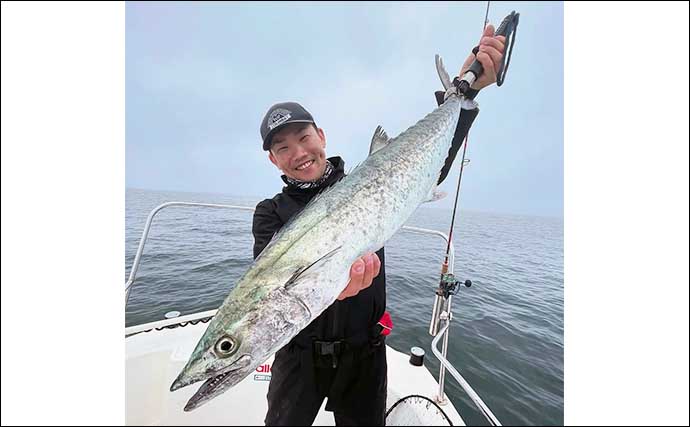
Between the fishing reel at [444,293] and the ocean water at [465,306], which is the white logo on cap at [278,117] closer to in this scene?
the ocean water at [465,306]

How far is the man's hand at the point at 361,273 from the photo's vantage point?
1.30 meters

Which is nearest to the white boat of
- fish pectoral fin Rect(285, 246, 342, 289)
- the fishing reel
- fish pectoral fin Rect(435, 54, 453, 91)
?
the fishing reel

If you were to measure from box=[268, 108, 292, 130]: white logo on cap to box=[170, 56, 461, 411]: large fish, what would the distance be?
1.93 feet

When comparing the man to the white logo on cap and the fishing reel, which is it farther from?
the fishing reel

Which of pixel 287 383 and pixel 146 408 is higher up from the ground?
pixel 287 383

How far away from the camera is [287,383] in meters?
1.91

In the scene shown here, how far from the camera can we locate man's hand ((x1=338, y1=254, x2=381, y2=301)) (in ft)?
4.28

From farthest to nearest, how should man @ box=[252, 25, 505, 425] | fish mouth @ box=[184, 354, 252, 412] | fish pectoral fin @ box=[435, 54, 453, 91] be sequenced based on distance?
fish pectoral fin @ box=[435, 54, 453, 91]
man @ box=[252, 25, 505, 425]
fish mouth @ box=[184, 354, 252, 412]

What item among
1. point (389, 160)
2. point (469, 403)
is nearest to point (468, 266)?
point (469, 403)

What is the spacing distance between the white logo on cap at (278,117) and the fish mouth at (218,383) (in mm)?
1230

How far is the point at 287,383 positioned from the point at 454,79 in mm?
2176

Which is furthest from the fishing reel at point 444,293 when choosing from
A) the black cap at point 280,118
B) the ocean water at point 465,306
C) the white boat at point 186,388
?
the black cap at point 280,118
